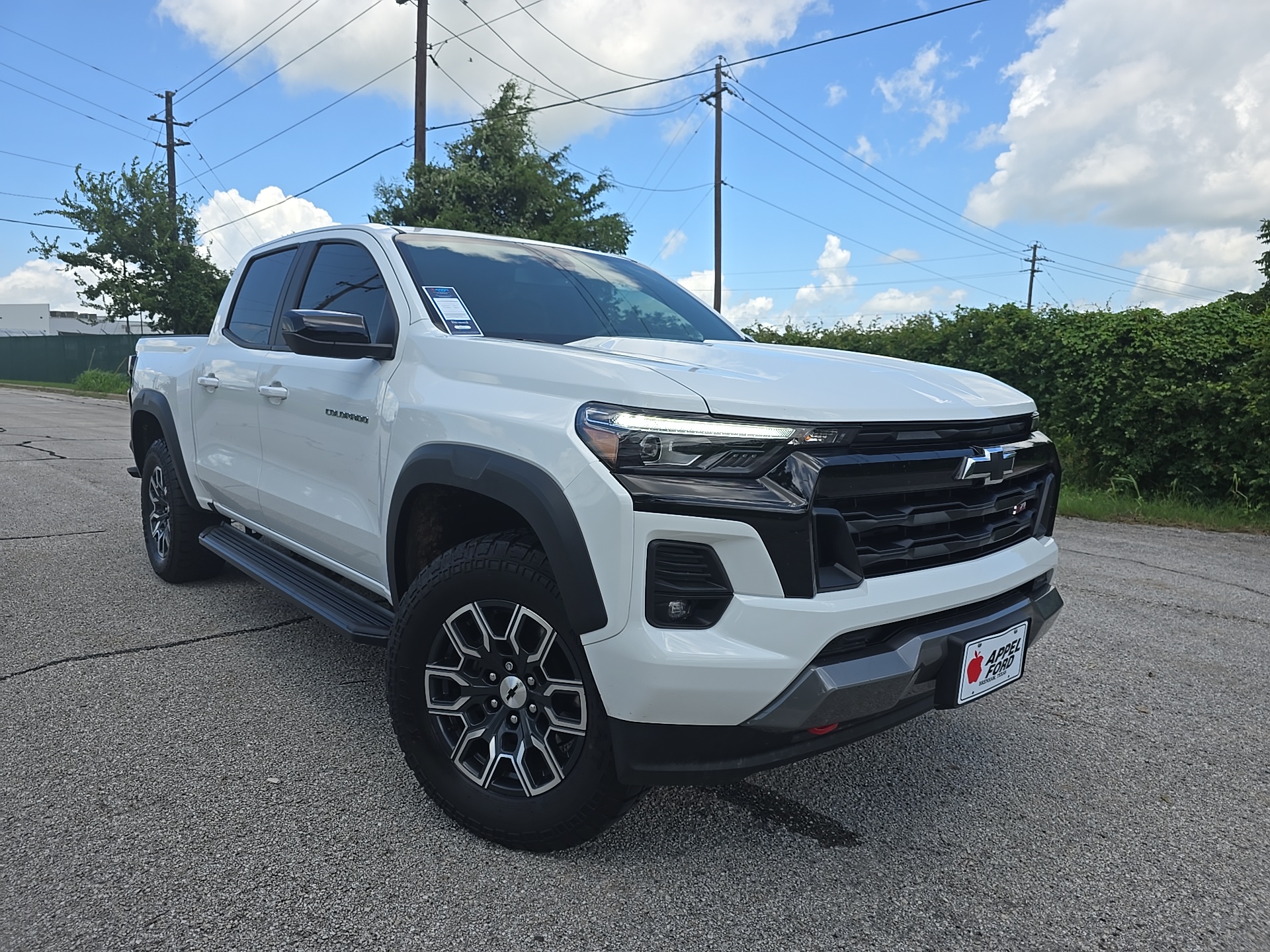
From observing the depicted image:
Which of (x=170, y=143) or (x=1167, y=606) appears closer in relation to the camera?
(x=1167, y=606)

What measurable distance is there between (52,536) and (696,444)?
19.9 ft

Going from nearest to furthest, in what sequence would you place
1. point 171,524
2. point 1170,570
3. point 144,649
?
point 144,649
point 171,524
point 1170,570

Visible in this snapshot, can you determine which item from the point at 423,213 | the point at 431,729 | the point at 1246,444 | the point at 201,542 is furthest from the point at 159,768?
the point at 423,213

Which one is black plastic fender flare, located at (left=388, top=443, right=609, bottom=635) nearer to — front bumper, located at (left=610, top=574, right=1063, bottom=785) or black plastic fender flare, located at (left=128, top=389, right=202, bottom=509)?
front bumper, located at (left=610, top=574, right=1063, bottom=785)

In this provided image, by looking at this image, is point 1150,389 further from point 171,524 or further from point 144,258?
point 144,258

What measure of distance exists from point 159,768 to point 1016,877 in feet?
8.71

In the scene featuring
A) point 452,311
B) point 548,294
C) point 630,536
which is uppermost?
point 548,294

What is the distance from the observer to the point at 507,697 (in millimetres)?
2496

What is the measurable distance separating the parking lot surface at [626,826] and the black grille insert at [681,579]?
2.61 feet

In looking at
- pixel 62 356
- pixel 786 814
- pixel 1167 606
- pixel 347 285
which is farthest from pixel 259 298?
pixel 62 356

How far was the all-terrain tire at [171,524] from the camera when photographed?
4938 millimetres

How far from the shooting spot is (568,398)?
235 cm

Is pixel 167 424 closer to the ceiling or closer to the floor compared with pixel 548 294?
closer to the floor

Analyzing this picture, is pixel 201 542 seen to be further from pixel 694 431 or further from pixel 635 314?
pixel 694 431
